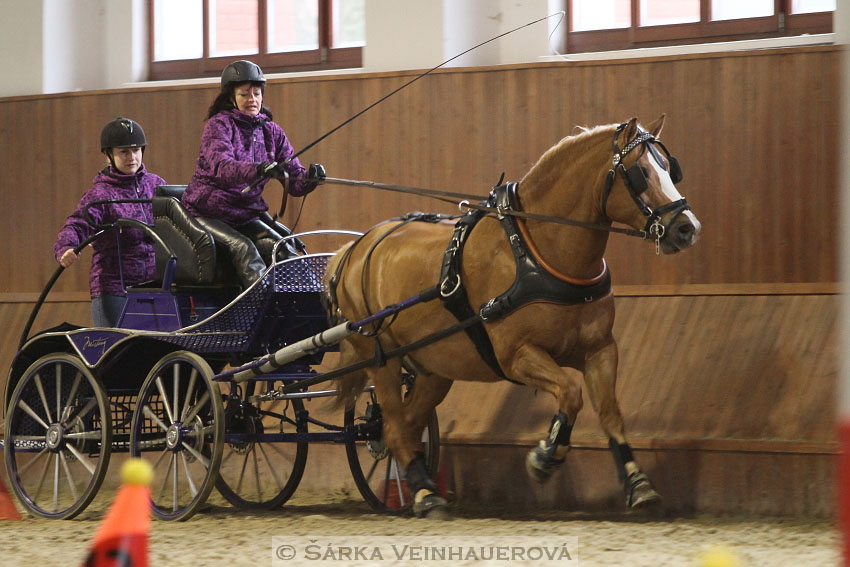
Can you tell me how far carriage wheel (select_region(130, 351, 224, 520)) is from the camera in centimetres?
532

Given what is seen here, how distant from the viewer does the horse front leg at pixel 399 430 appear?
520 centimetres

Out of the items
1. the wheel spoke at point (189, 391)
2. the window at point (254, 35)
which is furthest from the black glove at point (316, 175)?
the window at point (254, 35)

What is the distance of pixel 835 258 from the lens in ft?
20.2

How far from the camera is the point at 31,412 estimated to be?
6004 mm

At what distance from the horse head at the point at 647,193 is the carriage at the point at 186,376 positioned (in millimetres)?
1520

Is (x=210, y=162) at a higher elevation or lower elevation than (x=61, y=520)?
higher

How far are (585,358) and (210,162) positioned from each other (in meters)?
2.03

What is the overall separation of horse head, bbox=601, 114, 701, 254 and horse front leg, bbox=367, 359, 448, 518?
4.30ft

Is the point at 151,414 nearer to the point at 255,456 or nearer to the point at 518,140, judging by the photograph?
the point at 255,456

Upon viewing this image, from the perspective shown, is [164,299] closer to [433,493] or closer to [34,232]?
[433,493]

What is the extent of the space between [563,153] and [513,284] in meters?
0.56

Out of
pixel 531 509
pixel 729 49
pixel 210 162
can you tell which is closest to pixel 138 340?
pixel 210 162

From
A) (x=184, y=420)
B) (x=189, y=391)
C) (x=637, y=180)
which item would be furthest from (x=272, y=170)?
(x=637, y=180)

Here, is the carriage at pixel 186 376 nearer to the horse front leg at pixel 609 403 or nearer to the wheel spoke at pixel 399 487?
the wheel spoke at pixel 399 487
